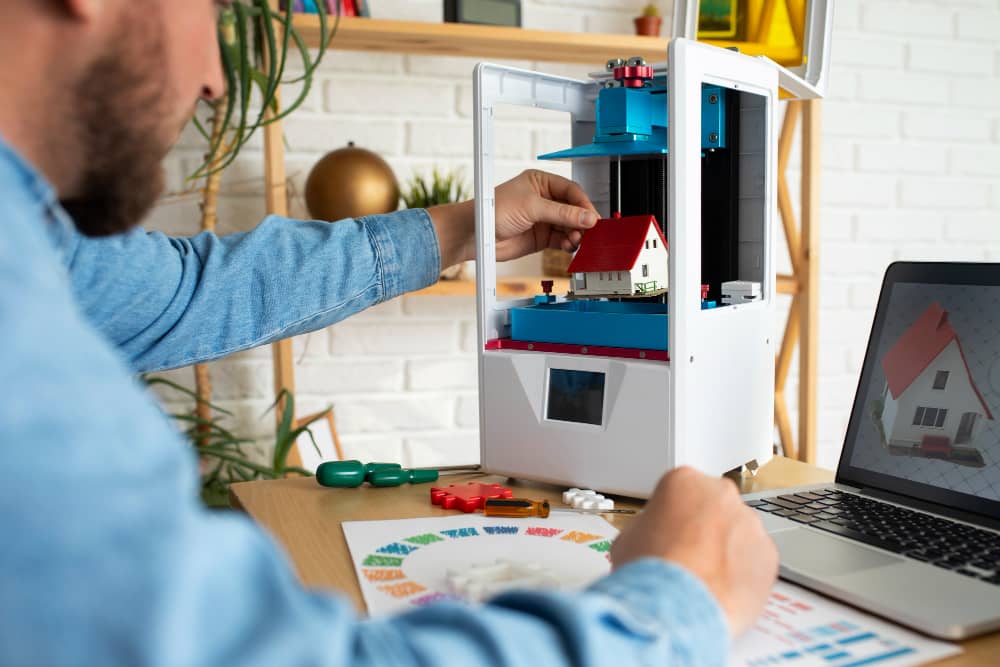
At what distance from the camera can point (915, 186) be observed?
2.44m

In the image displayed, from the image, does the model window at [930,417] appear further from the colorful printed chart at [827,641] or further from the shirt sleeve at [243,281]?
the shirt sleeve at [243,281]

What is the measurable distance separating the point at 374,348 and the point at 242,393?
288mm

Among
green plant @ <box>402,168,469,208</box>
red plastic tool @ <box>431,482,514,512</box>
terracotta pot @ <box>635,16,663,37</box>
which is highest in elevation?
terracotta pot @ <box>635,16,663,37</box>

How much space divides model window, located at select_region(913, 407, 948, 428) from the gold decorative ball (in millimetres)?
1119

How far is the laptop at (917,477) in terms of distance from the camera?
0.65 meters

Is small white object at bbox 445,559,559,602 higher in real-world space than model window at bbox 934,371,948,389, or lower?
lower

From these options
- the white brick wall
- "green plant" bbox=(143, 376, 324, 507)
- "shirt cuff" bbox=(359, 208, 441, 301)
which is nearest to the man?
"shirt cuff" bbox=(359, 208, 441, 301)

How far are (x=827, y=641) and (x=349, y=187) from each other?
132 cm

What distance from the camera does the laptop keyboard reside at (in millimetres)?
674

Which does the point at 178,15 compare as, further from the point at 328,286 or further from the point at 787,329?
the point at 787,329

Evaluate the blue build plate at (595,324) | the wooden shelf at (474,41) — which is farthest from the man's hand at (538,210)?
the wooden shelf at (474,41)

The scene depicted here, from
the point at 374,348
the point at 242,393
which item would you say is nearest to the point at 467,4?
the point at 374,348

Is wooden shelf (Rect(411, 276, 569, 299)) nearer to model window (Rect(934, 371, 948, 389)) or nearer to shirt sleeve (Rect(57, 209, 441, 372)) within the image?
shirt sleeve (Rect(57, 209, 441, 372))

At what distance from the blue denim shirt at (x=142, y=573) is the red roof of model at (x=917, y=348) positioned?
0.42 meters
